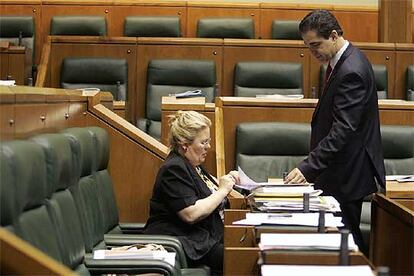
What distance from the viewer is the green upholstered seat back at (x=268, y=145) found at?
2688 millimetres

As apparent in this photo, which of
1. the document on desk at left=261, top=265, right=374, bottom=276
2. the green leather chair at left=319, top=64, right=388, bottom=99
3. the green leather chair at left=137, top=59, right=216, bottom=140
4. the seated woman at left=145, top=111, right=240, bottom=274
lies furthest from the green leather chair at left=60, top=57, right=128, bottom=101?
the document on desk at left=261, top=265, right=374, bottom=276

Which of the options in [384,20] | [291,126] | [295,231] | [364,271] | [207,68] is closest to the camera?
[364,271]

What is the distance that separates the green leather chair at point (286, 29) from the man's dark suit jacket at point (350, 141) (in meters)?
2.36

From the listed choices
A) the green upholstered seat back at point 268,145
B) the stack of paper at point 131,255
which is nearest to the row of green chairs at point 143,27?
the green upholstered seat back at point 268,145

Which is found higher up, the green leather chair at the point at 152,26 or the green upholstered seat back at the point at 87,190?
the green leather chair at the point at 152,26

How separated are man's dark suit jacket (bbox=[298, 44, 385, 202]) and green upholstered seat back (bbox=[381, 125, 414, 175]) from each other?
2.26ft

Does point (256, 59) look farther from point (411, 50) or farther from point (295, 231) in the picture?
point (295, 231)

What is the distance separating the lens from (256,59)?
382 cm

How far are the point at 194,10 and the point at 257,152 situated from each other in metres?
2.04

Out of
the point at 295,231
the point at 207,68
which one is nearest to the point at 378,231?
the point at 295,231

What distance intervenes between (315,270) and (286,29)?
341 cm

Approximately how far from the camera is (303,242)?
125 cm

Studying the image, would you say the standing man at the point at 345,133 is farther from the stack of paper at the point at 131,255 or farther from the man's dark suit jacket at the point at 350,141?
the stack of paper at the point at 131,255

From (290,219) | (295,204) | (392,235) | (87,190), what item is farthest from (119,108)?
(290,219)
